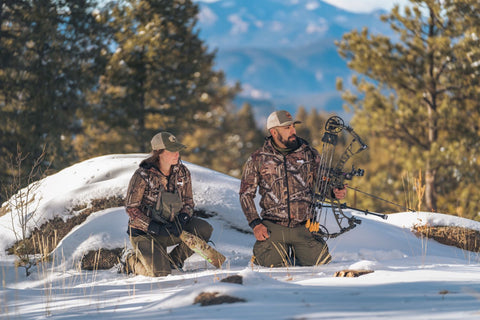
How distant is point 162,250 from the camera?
501cm

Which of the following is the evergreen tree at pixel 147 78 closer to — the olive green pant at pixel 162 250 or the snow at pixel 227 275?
the snow at pixel 227 275

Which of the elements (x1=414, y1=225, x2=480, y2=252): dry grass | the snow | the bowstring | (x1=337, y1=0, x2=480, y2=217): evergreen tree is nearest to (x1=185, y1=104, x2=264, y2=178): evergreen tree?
(x1=337, y1=0, x2=480, y2=217): evergreen tree

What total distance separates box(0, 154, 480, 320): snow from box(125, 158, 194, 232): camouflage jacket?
568mm

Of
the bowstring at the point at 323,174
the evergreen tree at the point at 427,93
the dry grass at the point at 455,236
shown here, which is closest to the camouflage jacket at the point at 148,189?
the bowstring at the point at 323,174

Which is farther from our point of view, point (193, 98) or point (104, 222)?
point (193, 98)

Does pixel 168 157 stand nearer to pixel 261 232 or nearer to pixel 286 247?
pixel 261 232

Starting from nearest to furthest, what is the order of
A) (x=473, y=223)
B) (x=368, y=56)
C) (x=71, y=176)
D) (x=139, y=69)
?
(x=473, y=223)
(x=71, y=176)
(x=368, y=56)
(x=139, y=69)

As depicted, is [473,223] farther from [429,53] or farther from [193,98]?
[193,98]

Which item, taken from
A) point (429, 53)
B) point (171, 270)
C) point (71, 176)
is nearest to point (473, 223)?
point (171, 270)

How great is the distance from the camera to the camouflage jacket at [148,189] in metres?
4.95

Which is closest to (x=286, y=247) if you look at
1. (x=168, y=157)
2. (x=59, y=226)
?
(x=168, y=157)

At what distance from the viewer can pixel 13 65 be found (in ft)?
45.5

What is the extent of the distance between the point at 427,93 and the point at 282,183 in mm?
Answer: 10665

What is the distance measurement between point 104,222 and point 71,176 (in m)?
1.59
